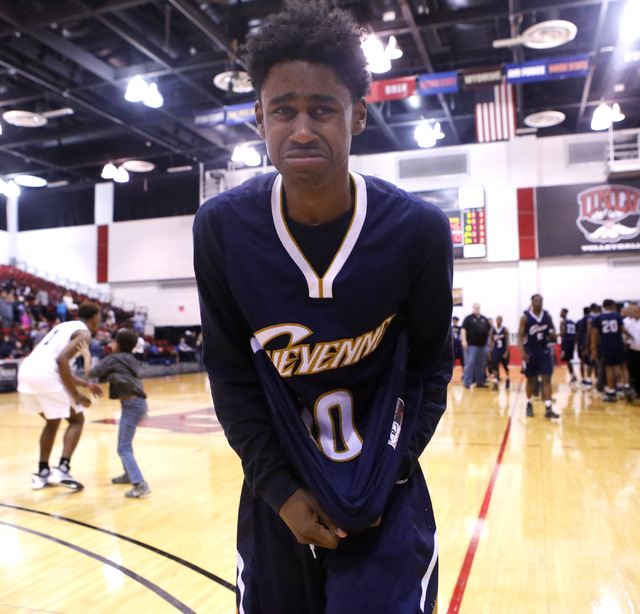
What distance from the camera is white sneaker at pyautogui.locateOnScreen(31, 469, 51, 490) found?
16.3 feet

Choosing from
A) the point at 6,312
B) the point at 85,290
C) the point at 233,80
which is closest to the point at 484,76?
the point at 233,80

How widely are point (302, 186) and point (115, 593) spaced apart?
8.17 ft

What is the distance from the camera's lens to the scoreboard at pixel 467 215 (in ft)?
58.8

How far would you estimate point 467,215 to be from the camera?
709 inches

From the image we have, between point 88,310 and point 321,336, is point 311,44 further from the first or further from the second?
point 88,310

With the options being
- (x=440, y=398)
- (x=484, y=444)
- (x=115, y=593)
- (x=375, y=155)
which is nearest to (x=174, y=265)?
(x=375, y=155)

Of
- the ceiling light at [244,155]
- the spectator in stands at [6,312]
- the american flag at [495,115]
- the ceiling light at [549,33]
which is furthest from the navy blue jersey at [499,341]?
the spectator in stands at [6,312]

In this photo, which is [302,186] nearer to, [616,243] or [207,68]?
[207,68]

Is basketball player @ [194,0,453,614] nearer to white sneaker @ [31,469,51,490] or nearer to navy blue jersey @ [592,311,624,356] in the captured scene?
white sneaker @ [31,469,51,490]

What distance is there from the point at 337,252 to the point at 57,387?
437 cm

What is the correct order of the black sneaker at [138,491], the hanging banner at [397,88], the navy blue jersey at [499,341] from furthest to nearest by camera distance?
1. the hanging banner at [397,88]
2. the navy blue jersey at [499,341]
3. the black sneaker at [138,491]

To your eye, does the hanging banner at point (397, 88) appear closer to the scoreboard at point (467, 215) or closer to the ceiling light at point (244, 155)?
the ceiling light at point (244, 155)

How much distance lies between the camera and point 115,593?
291 cm

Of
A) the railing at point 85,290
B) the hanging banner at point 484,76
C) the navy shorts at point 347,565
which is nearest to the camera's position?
the navy shorts at point 347,565
